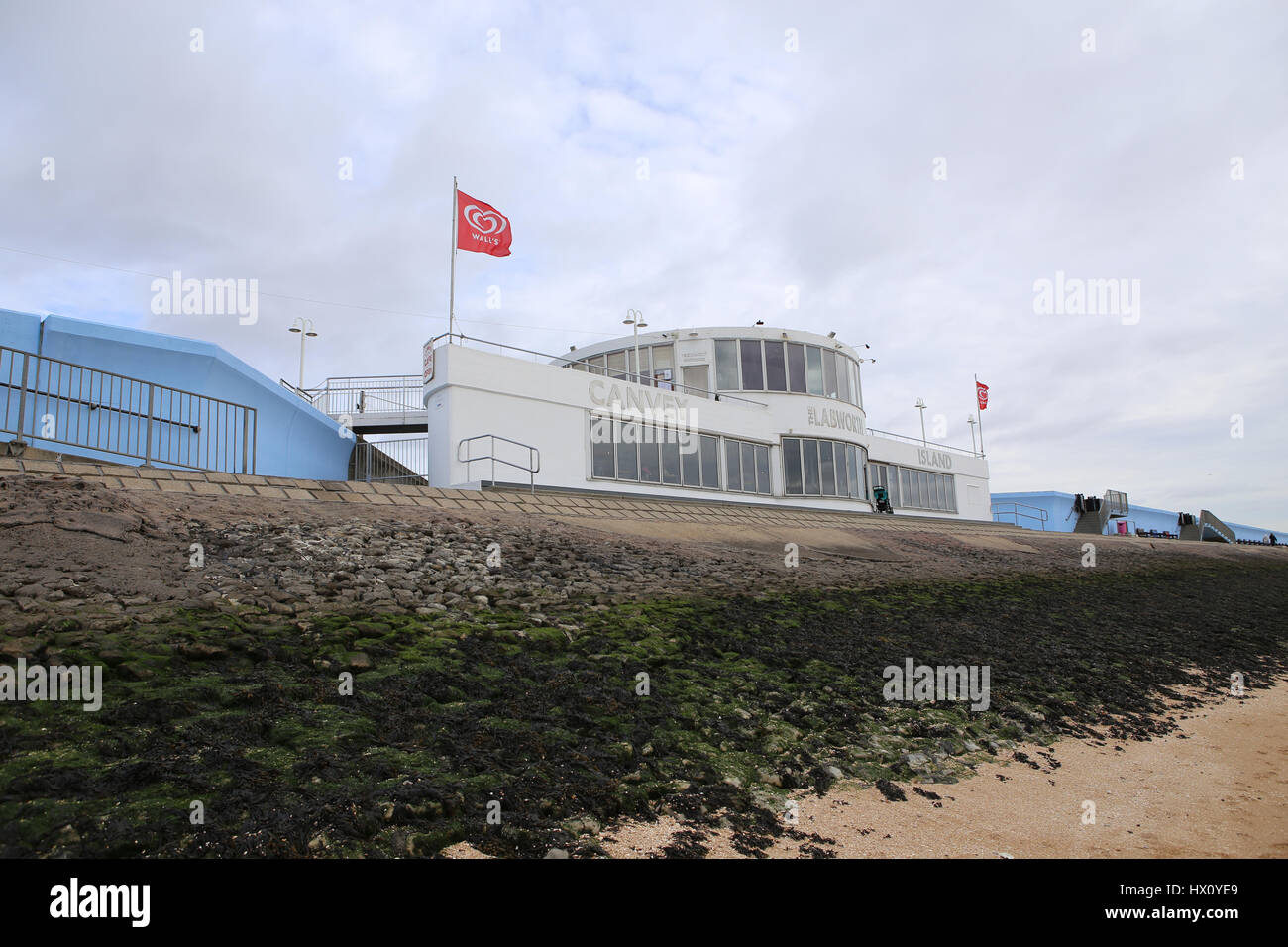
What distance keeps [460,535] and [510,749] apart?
5702 mm

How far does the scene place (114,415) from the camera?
13.9 metres

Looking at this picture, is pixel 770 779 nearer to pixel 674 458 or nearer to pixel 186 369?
pixel 186 369

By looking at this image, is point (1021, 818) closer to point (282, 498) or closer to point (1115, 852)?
point (1115, 852)

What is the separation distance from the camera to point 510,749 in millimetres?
4859

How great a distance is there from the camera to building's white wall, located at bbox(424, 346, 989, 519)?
18516 mm

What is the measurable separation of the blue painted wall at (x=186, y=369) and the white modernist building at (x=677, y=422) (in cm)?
358

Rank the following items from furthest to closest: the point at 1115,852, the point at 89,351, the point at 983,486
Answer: the point at 983,486
the point at 89,351
the point at 1115,852

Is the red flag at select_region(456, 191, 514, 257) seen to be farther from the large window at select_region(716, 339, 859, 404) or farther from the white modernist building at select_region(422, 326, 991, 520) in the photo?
the large window at select_region(716, 339, 859, 404)

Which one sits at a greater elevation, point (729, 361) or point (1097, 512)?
point (729, 361)

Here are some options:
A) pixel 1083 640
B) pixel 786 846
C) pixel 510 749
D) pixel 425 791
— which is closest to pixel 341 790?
pixel 425 791

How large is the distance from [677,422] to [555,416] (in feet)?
15.4

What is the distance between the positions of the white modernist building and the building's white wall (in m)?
0.03

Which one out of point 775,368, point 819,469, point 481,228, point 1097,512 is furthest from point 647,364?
point 1097,512

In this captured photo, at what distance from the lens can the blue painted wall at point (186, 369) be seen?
13.3m
